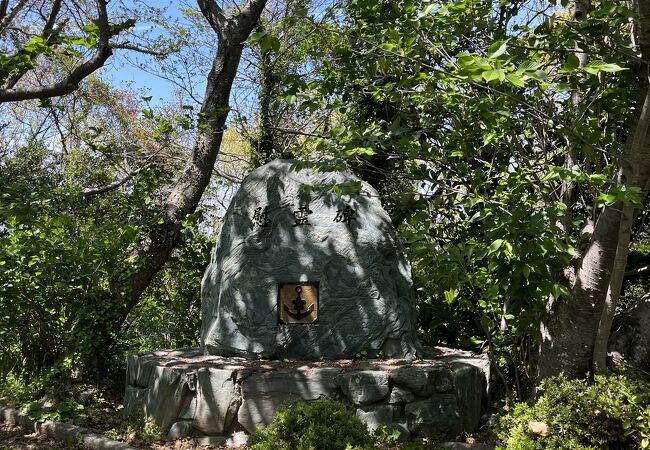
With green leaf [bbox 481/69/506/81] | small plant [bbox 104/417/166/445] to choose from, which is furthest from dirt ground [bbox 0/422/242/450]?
green leaf [bbox 481/69/506/81]

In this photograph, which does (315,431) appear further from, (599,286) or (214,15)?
(214,15)

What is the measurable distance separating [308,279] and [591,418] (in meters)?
3.16

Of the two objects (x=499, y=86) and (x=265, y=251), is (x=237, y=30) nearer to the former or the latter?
(x=265, y=251)

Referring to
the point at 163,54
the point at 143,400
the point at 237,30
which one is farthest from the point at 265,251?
the point at 163,54

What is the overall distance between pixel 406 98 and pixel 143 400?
4178 mm

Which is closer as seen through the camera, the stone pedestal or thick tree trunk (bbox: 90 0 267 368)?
the stone pedestal

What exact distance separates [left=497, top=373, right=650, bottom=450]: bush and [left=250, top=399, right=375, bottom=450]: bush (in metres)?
1.14

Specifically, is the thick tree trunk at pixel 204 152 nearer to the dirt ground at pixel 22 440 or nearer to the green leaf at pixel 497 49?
the dirt ground at pixel 22 440

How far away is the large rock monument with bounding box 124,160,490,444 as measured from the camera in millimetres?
5426

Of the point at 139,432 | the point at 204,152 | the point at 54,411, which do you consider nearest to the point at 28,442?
the point at 54,411

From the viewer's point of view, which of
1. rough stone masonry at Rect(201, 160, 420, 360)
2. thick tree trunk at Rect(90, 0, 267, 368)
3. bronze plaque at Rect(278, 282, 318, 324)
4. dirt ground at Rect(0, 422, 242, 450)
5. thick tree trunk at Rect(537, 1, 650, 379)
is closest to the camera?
thick tree trunk at Rect(537, 1, 650, 379)

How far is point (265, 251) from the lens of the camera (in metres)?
6.66

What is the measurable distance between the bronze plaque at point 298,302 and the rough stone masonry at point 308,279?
0.04ft

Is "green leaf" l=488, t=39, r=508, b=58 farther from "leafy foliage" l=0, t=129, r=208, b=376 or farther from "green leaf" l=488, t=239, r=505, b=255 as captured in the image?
"leafy foliage" l=0, t=129, r=208, b=376
